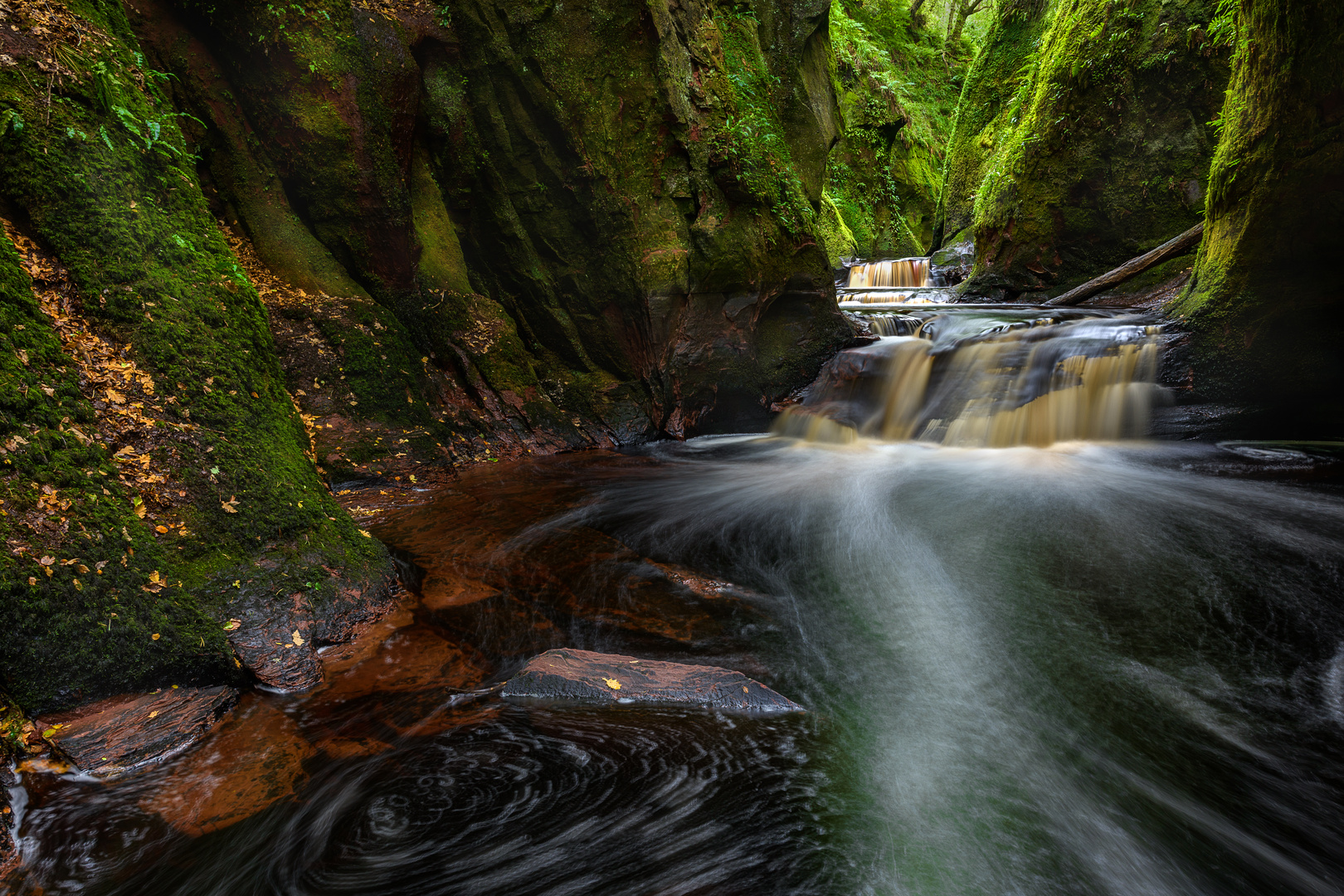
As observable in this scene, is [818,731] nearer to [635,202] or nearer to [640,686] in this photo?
[640,686]

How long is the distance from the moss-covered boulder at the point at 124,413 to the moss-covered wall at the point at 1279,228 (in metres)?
7.55

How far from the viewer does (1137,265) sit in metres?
8.70

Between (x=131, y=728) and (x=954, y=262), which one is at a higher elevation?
(x=954, y=262)

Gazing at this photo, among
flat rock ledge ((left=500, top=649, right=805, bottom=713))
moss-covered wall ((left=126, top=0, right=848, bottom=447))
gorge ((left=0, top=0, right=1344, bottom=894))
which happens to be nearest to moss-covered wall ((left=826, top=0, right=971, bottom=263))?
gorge ((left=0, top=0, right=1344, bottom=894))

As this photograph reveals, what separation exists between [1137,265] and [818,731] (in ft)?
31.7

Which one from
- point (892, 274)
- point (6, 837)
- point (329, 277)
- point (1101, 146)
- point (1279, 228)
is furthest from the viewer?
point (892, 274)

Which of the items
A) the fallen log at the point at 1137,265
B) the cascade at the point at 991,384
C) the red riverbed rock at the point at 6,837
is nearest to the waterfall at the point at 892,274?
the fallen log at the point at 1137,265

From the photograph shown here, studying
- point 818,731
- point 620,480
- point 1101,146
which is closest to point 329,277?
point 620,480

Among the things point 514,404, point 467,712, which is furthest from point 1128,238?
point 467,712

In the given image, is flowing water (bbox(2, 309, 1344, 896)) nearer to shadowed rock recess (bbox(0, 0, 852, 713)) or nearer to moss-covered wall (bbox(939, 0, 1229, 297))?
shadowed rock recess (bbox(0, 0, 852, 713))

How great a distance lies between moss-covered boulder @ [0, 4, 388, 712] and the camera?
199 cm

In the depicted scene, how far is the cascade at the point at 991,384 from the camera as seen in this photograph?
653cm

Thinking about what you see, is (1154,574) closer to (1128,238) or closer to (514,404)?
(514,404)

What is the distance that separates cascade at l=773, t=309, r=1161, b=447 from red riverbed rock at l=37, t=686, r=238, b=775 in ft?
21.6
